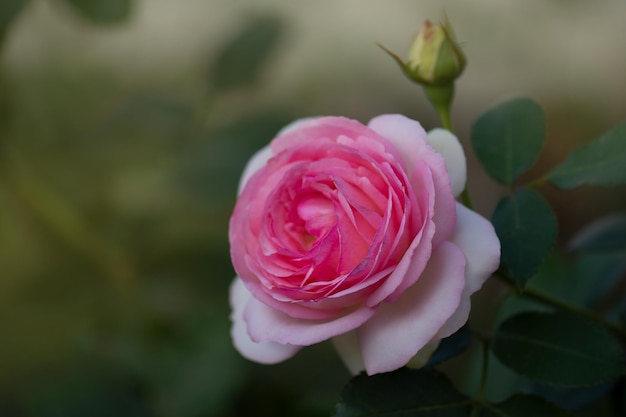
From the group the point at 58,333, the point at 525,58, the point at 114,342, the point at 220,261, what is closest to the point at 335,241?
the point at 114,342

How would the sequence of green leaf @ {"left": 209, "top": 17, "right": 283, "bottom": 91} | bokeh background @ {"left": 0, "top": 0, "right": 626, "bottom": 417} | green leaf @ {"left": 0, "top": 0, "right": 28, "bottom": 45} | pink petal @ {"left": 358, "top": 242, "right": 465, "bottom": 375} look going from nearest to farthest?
1. pink petal @ {"left": 358, "top": 242, "right": 465, "bottom": 375}
2. green leaf @ {"left": 0, "top": 0, "right": 28, "bottom": 45}
3. bokeh background @ {"left": 0, "top": 0, "right": 626, "bottom": 417}
4. green leaf @ {"left": 209, "top": 17, "right": 283, "bottom": 91}

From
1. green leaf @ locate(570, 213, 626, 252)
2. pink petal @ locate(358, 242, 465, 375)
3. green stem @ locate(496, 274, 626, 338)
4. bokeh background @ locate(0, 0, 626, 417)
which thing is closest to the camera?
pink petal @ locate(358, 242, 465, 375)

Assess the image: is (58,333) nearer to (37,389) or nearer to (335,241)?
(37,389)

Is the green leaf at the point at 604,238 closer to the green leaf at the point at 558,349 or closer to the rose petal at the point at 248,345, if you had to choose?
the green leaf at the point at 558,349

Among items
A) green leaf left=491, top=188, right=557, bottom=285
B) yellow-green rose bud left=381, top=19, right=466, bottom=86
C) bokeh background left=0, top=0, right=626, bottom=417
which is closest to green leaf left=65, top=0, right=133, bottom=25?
bokeh background left=0, top=0, right=626, bottom=417

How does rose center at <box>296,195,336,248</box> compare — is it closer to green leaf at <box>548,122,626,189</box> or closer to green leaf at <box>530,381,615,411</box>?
green leaf at <box>548,122,626,189</box>

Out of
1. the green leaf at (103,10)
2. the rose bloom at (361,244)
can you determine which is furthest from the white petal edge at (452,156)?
the green leaf at (103,10)
